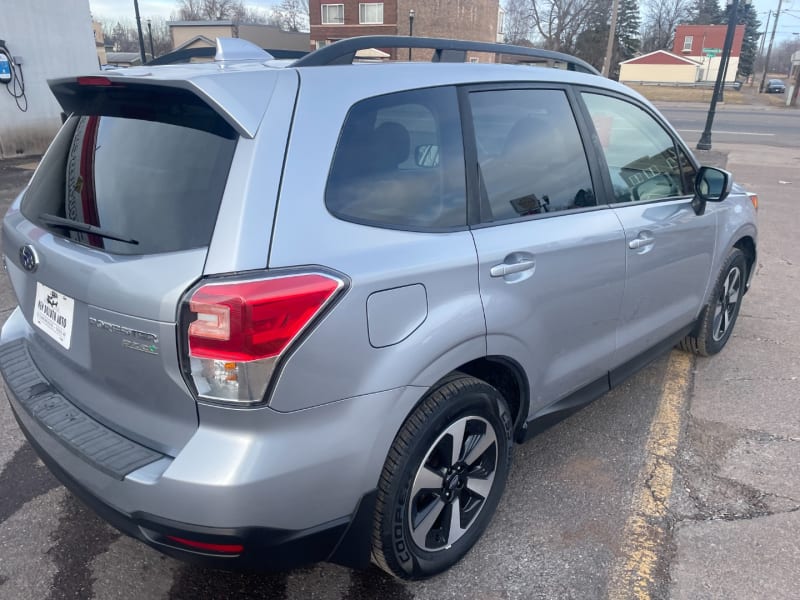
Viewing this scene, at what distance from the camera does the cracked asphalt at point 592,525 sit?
94.1 inches

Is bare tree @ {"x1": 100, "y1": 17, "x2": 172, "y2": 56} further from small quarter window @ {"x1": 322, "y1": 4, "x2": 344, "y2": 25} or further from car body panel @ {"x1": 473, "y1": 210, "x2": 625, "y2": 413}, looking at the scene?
car body panel @ {"x1": 473, "y1": 210, "x2": 625, "y2": 413}

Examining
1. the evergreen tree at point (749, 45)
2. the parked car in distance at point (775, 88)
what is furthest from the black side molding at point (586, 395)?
the evergreen tree at point (749, 45)

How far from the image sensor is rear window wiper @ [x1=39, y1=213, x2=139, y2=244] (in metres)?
1.94

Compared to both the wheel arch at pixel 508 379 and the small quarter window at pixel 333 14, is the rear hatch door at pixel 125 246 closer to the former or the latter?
the wheel arch at pixel 508 379

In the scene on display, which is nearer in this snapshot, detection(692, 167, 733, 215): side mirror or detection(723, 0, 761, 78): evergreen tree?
detection(692, 167, 733, 215): side mirror

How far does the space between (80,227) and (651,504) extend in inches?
101

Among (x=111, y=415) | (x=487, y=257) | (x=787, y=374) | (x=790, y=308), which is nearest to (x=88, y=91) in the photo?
(x=111, y=415)

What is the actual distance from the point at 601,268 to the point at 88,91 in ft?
6.92

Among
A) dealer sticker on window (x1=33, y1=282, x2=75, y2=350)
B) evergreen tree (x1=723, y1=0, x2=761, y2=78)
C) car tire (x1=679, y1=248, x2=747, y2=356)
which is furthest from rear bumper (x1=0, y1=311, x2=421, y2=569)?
evergreen tree (x1=723, y1=0, x2=761, y2=78)

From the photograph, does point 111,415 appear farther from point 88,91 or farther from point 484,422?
point 484,422

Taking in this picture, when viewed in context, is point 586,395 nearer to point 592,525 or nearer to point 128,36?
point 592,525

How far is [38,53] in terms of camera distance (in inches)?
485

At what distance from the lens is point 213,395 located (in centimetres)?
174

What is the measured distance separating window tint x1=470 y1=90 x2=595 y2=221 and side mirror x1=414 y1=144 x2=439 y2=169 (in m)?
0.21
